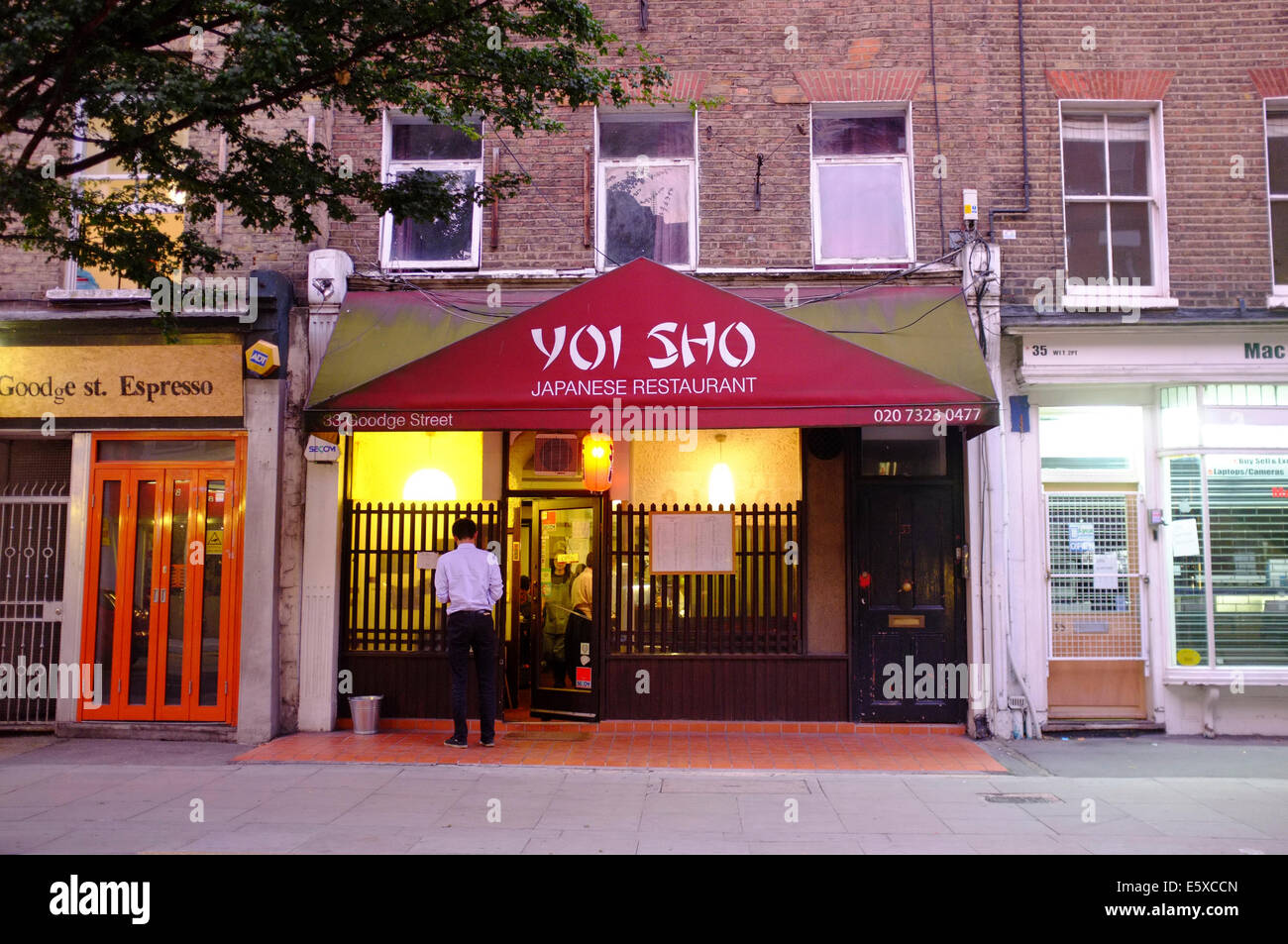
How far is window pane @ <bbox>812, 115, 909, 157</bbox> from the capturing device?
1010cm

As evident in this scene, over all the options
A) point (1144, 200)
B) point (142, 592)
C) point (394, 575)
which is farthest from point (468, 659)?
point (1144, 200)

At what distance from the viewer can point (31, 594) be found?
987 centimetres

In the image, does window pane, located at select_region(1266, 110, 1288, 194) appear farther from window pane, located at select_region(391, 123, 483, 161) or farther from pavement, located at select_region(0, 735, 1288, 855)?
window pane, located at select_region(391, 123, 483, 161)

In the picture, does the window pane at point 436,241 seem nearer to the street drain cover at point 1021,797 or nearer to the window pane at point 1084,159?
the window pane at point 1084,159

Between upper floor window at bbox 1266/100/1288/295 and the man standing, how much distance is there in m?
8.59

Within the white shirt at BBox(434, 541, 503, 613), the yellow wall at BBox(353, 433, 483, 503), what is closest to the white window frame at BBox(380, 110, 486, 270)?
the yellow wall at BBox(353, 433, 483, 503)

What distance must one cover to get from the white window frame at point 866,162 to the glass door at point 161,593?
6644mm

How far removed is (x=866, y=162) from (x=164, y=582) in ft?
27.7

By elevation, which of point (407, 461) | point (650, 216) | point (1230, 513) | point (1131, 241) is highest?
point (650, 216)

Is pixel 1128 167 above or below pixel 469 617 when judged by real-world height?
above

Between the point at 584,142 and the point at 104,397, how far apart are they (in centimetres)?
555

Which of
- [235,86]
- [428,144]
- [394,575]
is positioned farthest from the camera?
[428,144]

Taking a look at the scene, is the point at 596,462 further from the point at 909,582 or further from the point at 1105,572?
the point at 1105,572

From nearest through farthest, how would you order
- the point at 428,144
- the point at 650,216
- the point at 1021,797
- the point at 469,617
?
the point at 1021,797 → the point at 469,617 → the point at 650,216 → the point at 428,144
